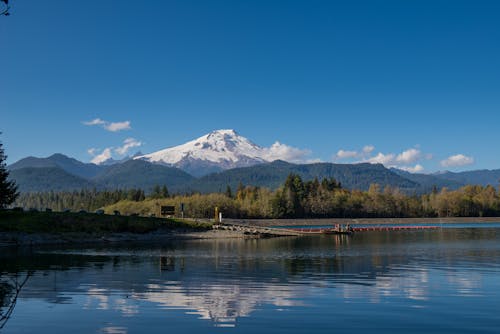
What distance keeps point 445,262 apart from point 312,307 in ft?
96.6

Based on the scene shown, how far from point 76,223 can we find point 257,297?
76.6 meters

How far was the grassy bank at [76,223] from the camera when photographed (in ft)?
298

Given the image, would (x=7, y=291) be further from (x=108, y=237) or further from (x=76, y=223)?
(x=76, y=223)

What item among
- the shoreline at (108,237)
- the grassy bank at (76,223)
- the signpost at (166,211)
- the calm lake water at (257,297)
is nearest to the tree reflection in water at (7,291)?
the calm lake water at (257,297)

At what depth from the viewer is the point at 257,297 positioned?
99.7 feet

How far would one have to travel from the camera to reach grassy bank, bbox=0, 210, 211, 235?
298 feet

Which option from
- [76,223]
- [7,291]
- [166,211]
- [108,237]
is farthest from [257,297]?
[166,211]

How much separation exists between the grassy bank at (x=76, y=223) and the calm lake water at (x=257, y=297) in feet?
134

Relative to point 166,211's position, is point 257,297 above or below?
below

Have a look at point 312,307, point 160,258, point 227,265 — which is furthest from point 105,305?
point 160,258

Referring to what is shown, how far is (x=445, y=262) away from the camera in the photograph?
51.8 meters

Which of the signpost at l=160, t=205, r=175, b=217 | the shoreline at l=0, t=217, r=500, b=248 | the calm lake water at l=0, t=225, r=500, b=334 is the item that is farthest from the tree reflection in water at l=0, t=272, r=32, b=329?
the signpost at l=160, t=205, r=175, b=217

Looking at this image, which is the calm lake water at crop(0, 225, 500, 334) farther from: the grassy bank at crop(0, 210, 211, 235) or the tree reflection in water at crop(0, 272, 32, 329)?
the grassy bank at crop(0, 210, 211, 235)

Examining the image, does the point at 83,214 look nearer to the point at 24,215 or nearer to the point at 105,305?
the point at 24,215
